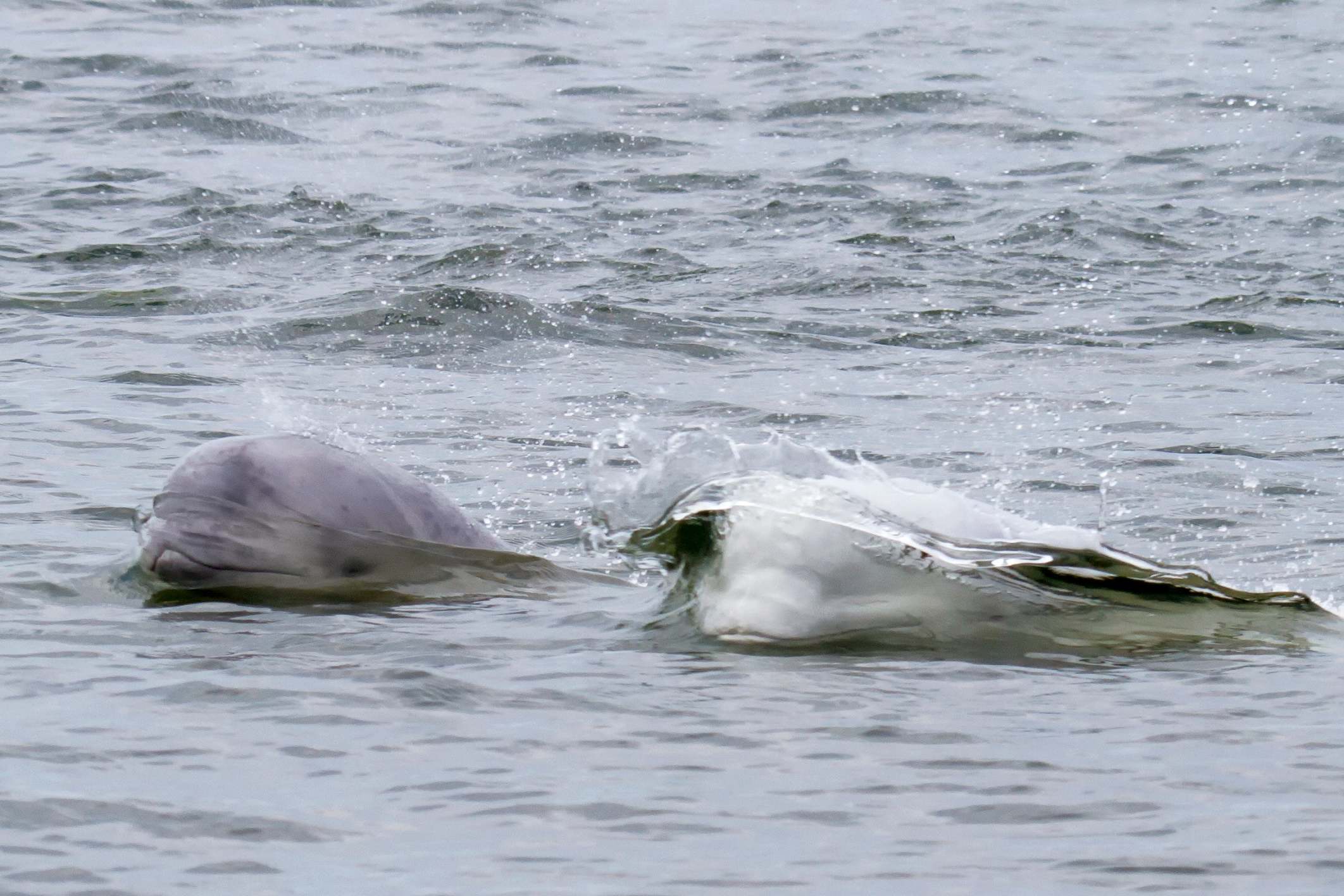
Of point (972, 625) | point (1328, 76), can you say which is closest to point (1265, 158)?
point (1328, 76)

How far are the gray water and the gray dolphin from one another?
0.91 feet

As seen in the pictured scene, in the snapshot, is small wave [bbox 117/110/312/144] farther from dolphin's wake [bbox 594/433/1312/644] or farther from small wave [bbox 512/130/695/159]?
dolphin's wake [bbox 594/433/1312/644]

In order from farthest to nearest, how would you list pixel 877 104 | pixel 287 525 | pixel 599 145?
pixel 877 104, pixel 599 145, pixel 287 525

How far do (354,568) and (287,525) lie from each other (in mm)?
215

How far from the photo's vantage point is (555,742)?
424cm

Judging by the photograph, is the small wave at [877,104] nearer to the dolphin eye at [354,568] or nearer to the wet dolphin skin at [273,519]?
the wet dolphin skin at [273,519]

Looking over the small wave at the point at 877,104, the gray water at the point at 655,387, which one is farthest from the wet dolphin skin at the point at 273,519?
the small wave at the point at 877,104

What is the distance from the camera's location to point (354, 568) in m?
5.84

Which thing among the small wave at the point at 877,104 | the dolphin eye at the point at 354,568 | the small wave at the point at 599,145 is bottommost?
the dolphin eye at the point at 354,568

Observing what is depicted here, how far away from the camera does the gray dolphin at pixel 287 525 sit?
18.9 ft

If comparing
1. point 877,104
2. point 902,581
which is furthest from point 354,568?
point 877,104

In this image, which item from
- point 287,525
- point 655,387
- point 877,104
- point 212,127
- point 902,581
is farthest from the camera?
point 877,104

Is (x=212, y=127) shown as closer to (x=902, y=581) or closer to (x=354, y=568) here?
(x=354, y=568)

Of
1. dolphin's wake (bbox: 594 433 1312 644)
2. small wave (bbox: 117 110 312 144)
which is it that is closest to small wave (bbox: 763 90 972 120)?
small wave (bbox: 117 110 312 144)
